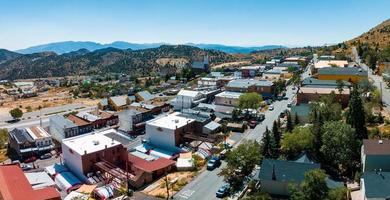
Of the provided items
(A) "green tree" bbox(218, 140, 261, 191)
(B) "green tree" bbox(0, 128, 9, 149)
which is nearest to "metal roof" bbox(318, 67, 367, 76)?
(A) "green tree" bbox(218, 140, 261, 191)

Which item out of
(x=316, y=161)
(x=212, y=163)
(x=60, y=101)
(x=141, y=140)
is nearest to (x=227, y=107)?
(x=141, y=140)

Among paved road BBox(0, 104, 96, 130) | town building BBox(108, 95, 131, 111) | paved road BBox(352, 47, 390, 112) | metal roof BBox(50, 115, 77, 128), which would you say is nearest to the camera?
metal roof BBox(50, 115, 77, 128)

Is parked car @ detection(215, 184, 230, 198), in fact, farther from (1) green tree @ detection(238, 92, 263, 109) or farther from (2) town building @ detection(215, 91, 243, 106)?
(2) town building @ detection(215, 91, 243, 106)

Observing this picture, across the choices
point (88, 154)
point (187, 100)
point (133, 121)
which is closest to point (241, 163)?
point (88, 154)

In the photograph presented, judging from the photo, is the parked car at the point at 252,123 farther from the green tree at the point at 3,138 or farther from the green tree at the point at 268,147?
the green tree at the point at 3,138

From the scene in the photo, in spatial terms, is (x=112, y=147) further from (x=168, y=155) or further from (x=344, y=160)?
(x=344, y=160)

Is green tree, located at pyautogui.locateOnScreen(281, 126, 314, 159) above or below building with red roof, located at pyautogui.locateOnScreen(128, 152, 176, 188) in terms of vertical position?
above
